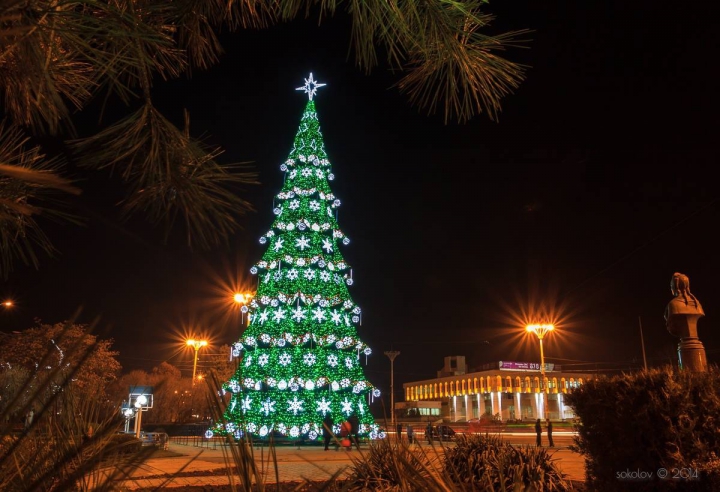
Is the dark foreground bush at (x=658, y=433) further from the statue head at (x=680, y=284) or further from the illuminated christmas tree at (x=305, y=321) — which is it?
the illuminated christmas tree at (x=305, y=321)

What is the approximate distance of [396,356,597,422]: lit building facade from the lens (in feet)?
325

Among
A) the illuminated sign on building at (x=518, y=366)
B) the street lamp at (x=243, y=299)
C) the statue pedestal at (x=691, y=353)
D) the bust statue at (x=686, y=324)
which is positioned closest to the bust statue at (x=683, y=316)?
the bust statue at (x=686, y=324)

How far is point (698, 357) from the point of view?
8.90 meters

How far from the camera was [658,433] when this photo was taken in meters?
5.56

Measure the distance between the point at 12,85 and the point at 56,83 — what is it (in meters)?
0.20

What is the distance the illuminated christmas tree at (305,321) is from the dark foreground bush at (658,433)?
1644 cm

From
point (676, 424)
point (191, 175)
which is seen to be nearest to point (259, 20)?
point (191, 175)

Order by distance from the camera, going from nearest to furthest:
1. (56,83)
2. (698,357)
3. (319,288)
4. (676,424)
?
(56,83) < (676,424) < (698,357) < (319,288)

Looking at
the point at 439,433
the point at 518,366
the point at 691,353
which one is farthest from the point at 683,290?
the point at 518,366

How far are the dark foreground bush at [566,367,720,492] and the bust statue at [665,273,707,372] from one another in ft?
11.3

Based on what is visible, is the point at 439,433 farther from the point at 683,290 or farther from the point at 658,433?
the point at 683,290

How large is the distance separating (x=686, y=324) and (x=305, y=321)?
16.7 meters

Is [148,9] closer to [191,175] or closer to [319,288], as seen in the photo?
[191,175]

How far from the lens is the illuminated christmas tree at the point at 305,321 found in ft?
73.3
